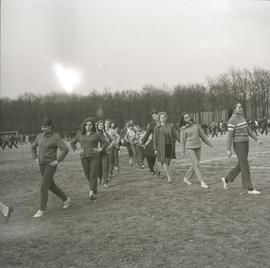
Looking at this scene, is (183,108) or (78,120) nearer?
(78,120)

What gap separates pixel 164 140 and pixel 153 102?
6689 cm

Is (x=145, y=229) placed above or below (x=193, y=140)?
below

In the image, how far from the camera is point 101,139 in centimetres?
852

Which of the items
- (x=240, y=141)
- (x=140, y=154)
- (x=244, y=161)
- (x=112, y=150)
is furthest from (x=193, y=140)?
(x=140, y=154)

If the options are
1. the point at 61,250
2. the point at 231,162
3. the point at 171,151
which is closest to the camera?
the point at 61,250

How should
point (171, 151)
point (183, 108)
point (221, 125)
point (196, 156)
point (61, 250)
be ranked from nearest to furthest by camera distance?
point (61, 250)
point (196, 156)
point (171, 151)
point (221, 125)
point (183, 108)

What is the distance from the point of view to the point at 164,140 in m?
10.2

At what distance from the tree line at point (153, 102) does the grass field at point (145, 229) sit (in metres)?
38.1

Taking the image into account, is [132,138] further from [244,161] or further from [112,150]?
[244,161]

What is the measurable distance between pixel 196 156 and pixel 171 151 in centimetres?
137

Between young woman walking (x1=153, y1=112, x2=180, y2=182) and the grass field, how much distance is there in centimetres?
105

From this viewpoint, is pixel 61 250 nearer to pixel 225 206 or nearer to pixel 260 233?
pixel 260 233

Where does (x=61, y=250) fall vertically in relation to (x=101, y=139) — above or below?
below

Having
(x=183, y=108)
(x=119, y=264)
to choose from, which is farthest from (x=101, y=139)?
(x=183, y=108)
